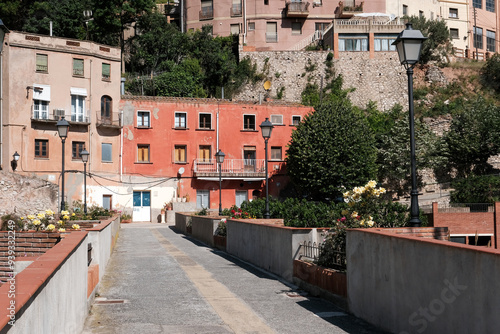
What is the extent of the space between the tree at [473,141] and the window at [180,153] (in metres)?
21.7

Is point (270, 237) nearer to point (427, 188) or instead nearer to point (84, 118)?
point (84, 118)

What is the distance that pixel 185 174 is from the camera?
4775 centimetres

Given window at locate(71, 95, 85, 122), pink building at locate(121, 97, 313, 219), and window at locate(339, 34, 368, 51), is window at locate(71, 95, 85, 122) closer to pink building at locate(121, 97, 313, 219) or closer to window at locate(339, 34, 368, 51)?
pink building at locate(121, 97, 313, 219)

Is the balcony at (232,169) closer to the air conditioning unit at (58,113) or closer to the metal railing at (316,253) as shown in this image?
the air conditioning unit at (58,113)

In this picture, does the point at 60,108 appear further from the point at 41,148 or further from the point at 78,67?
the point at 78,67

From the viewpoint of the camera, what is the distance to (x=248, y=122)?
4962 cm

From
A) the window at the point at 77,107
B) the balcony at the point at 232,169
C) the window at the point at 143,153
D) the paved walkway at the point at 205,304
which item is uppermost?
the window at the point at 77,107

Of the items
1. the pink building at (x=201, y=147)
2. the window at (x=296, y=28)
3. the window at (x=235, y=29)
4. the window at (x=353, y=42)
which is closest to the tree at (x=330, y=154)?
the pink building at (x=201, y=147)

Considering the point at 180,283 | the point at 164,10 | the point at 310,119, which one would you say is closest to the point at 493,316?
the point at 180,283

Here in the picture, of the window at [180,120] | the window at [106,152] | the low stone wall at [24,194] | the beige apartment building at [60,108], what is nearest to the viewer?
the low stone wall at [24,194]

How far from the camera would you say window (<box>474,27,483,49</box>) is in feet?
227

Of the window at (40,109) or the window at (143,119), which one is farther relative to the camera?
the window at (143,119)

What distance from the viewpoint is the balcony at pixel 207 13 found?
63688mm

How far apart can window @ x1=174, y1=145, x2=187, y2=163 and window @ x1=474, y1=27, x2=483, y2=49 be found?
39.3 metres
